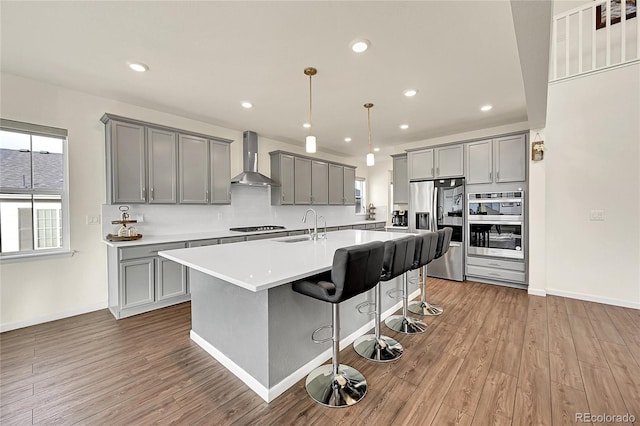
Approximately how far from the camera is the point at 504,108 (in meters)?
3.66

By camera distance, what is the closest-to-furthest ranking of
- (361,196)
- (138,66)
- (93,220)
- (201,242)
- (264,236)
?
(138,66)
(93,220)
(201,242)
(264,236)
(361,196)

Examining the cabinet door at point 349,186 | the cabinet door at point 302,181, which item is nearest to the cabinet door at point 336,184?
the cabinet door at point 349,186

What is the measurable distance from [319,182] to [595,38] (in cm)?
463

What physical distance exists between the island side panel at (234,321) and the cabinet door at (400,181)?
14.3ft

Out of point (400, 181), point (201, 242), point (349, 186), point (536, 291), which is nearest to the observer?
point (201, 242)

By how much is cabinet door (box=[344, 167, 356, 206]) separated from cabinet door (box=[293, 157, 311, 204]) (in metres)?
1.25

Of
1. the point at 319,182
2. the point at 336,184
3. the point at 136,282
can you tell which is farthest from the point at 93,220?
the point at 336,184

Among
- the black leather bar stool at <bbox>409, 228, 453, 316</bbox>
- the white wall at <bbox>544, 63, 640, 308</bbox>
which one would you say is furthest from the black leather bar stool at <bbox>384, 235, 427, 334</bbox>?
the white wall at <bbox>544, 63, 640, 308</bbox>

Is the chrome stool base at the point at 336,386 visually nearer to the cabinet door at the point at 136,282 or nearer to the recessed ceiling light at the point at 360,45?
the cabinet door at the point at 136,282

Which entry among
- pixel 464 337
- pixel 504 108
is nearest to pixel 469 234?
pixel 504 108

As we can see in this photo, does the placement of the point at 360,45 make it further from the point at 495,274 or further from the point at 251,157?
the point at 495,274

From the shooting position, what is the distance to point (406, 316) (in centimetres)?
276

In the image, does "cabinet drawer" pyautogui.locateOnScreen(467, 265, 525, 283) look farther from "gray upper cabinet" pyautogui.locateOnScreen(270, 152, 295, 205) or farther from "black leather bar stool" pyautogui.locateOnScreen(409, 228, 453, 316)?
"gray upper cabinet" pyautogui.locateOnScreen(270, 152, 295, 205)

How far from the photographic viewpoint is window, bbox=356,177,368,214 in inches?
294
